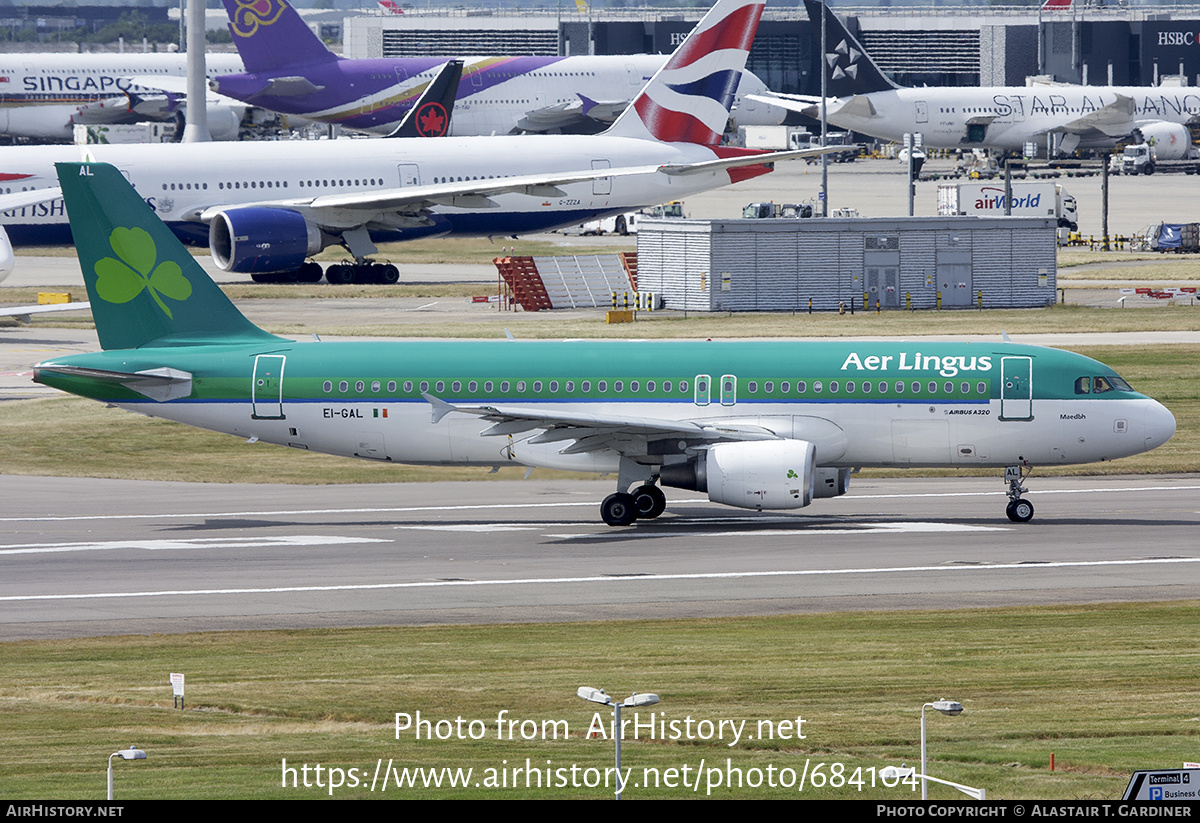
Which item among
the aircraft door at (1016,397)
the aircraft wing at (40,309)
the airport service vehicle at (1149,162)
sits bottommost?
the aircraft door at (1016,397)

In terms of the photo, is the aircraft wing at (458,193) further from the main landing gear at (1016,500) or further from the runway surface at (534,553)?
the main landing gear at (1016,500)

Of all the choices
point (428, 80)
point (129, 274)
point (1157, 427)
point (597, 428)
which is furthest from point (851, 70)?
point (597, 428)

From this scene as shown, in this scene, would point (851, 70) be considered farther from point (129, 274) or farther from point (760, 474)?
point (760, 474)

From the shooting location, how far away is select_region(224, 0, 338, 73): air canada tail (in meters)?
108

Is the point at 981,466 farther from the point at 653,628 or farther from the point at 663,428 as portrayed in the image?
the point at 653,628

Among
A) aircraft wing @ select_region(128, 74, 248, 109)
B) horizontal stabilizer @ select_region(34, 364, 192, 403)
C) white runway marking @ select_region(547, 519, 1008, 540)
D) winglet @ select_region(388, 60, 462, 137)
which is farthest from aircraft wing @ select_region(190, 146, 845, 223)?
aircraft wing @ select_region(128, 74, 248, 109)

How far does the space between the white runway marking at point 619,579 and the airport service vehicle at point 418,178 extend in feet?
138

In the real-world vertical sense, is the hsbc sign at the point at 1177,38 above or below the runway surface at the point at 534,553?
above

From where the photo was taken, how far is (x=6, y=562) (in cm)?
3188

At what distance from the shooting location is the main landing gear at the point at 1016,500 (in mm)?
35247

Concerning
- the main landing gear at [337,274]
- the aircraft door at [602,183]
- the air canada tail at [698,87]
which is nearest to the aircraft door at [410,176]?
the main landing gear at [337,274]

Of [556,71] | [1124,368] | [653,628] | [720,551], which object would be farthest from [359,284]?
[556,71]

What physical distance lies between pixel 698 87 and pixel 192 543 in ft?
165

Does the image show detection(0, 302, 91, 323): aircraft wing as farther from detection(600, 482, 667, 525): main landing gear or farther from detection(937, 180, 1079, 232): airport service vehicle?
detection(937, 180, 1079, 232): airport service vehicle
